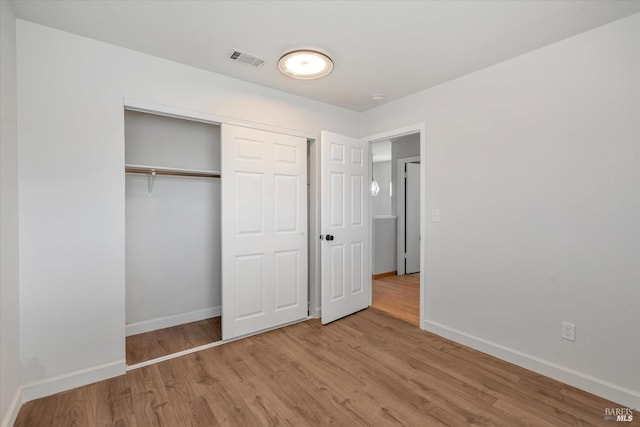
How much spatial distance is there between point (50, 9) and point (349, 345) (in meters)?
3.29

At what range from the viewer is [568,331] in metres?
2.14

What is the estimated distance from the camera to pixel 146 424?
173cm

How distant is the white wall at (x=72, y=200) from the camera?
1.94 m

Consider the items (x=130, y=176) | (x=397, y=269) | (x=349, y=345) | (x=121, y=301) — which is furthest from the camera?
(x=397, y=269)

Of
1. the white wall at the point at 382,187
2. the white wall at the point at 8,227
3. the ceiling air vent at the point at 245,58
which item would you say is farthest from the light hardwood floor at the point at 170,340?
the white wall at the point at 382,187

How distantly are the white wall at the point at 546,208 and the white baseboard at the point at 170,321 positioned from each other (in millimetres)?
2467

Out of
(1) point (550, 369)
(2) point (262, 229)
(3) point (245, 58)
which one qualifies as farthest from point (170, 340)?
(1) point (550, 369)

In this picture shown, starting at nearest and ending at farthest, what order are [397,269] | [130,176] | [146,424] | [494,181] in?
1. [146,424]
2. [494,181]
3. [130,176]
4. [397,269]

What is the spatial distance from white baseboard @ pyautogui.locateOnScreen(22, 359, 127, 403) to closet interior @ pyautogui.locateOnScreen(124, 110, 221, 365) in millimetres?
410

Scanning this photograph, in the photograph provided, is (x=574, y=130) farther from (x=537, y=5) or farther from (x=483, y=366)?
(x=483, y=366)

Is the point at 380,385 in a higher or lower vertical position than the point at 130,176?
lower

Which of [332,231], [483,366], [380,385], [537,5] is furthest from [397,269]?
[537,5]

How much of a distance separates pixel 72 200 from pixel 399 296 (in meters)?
3.84

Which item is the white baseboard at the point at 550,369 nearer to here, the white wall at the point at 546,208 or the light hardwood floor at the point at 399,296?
the white wall at the point at 546,208
